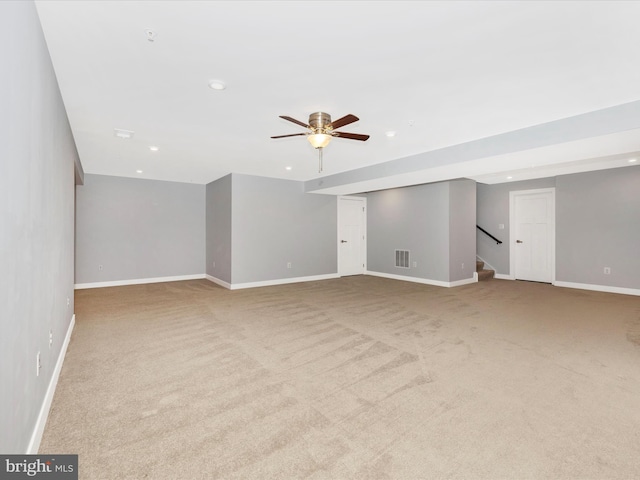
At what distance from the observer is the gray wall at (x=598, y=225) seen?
588 cm

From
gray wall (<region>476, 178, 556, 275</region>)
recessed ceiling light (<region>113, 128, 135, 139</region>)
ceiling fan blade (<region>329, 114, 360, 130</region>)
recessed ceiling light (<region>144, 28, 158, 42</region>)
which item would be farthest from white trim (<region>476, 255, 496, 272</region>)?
recessed ceiling light (<region>144, 28, 158, 42</region>)

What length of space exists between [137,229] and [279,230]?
129 inches

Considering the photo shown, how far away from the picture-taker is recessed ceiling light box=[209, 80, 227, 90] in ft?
8.45

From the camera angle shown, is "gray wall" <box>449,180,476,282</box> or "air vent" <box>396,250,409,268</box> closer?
"gray wall" <box>449,180,476,282</box>

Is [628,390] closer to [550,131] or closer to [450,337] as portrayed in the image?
[450,337]

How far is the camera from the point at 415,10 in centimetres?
178

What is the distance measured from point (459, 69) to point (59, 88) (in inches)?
134

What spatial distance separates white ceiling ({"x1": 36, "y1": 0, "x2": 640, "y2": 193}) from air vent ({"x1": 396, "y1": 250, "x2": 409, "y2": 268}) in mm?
3821

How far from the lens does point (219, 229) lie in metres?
7.03

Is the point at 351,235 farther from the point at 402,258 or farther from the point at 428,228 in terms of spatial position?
the point at 428,228

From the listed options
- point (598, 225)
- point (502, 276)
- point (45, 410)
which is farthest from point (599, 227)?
point (45, 410)

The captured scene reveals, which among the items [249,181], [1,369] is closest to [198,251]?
[249,181]

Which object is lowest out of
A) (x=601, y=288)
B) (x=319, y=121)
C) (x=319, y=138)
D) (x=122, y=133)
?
(x=601, y=288)

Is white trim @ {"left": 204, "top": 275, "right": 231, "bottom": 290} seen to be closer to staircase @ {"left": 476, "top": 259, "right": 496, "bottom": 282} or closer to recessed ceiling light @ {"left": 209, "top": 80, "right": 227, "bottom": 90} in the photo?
recessed ceiling light @ {"left": 209, "top": 80, "right": 227, "bottom": 90}
